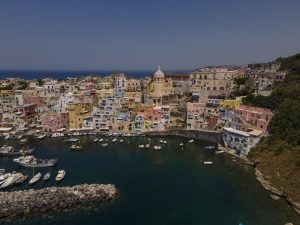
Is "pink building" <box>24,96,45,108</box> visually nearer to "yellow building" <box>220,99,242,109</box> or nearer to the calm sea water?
the calm sea water

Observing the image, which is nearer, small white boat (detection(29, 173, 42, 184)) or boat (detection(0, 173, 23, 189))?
boat (detection(0, 173, 23, 189))

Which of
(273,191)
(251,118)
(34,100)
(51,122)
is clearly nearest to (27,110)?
(34,100)

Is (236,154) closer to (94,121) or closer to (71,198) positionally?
(71,198)

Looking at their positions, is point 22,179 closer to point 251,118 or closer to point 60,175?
point 60,175

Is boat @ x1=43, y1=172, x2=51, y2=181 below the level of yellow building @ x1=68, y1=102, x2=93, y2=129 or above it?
below

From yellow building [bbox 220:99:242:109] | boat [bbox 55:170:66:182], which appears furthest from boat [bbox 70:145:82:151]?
yellow building [bbox 220:99:242:109]

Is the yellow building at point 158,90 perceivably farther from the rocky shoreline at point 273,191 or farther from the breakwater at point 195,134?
the rocky shoreline at point 273,191

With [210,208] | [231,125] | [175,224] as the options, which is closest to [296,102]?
[231,125]
